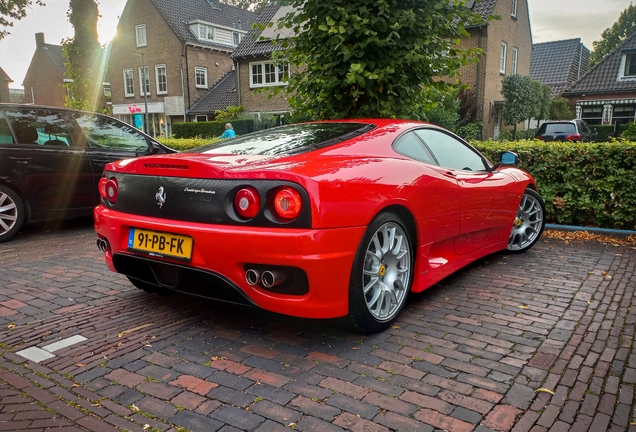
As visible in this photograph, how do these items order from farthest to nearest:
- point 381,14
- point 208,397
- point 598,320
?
1. point 381,14
2. point 598,320
3. point 208,397

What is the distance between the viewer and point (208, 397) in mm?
2582

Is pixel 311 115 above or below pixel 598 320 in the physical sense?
above

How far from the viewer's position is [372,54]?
21.0ft

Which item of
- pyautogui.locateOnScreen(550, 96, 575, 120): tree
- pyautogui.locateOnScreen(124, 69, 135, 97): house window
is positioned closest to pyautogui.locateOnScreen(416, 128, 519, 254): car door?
pyautogui.locateOnScreen(550, 96, 575, 120): tree

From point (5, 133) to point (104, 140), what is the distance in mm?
1205

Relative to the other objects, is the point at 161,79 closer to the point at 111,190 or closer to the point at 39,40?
the point at 39,40

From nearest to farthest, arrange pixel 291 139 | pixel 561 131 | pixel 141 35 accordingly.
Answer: pixel 291 139 < pixel 561 131 < pixel 141 35

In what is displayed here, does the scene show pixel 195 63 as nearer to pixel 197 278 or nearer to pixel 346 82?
pixel 346 82

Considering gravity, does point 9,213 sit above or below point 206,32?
below

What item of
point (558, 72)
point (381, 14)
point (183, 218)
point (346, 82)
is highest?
point (558, 72)

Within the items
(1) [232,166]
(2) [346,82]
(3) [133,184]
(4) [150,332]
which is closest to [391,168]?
(1) [232,166]

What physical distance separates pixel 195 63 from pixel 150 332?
37.1 metres

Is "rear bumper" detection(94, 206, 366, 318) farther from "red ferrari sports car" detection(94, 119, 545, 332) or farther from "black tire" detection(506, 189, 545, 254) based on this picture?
"black tire" detection(506, 189, 545, 254)

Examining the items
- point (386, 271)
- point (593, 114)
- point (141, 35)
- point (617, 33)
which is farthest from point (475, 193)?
point (617, 33)
